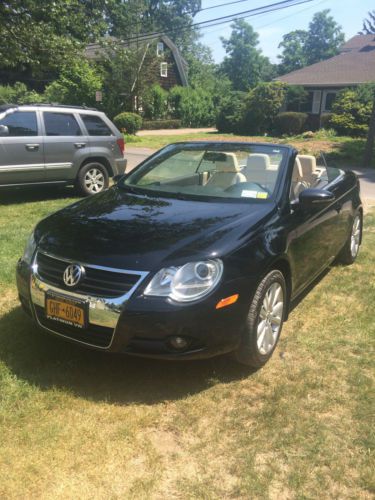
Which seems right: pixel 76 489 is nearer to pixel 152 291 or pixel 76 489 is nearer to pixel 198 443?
pixel 198 443

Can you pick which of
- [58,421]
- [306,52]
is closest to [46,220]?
[58,421]

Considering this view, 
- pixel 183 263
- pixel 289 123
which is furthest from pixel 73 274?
pixel 289 123

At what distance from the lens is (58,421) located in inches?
110

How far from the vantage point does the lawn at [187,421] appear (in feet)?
7.88

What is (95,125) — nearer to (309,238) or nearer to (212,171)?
(212,171)

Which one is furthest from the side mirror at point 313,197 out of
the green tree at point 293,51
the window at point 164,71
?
the green tree at point 293,51

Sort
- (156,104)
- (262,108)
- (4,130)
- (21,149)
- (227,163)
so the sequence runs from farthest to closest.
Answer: (156,104) < (262,108) < (21,149) < (4,130) < (227,163)

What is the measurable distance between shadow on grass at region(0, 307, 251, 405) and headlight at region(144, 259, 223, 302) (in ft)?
2.21

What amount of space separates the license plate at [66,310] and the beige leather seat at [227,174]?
5.95 feet

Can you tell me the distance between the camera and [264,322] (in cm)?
342

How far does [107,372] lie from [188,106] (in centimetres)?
3559

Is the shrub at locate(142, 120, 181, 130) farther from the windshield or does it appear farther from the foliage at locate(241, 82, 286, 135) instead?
the windshield

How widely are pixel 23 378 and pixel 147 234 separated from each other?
1.24m

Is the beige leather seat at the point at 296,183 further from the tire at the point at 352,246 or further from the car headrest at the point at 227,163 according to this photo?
the tire at the point at 352,246
